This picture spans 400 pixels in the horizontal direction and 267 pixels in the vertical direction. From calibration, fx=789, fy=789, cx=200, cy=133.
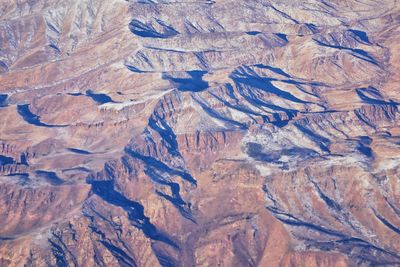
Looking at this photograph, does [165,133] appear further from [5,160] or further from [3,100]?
[3,100]

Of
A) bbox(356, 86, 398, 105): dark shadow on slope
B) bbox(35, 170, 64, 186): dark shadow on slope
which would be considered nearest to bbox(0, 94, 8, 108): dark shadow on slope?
bbox(35, 170, 64, 186): dark shadow on slope

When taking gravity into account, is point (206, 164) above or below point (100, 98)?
above

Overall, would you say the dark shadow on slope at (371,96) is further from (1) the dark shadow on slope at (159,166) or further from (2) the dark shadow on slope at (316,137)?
(1) the dark shadow on slope at (159,166)

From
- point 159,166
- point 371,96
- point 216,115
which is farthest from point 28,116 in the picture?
point 371,96

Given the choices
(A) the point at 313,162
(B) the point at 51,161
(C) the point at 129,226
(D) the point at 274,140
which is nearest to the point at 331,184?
(A) the point at 313,162

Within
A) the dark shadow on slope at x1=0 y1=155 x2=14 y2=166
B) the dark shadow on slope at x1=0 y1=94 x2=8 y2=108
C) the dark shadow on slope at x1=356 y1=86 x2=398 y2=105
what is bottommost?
the dark shadow on slope at x1=0 y1=94 x2=8 y2=108

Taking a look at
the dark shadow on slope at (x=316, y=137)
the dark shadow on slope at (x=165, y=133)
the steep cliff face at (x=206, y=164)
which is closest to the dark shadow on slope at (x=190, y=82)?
the steep cliff face at (x=206, y=164)

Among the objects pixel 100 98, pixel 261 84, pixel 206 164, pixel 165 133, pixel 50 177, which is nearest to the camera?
pixel 50 177

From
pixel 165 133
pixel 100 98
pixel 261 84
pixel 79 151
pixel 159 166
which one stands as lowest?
pixel 100 98

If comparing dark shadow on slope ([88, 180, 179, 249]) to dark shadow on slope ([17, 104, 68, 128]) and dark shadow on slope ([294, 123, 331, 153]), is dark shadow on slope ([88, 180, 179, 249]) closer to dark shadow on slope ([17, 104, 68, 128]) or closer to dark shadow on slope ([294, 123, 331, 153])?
dark shadow on slope ([294, 123, 331, 153])
